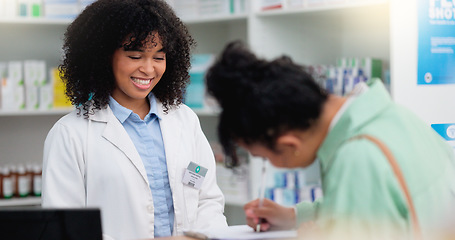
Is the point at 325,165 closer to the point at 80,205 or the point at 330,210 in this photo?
the point at 330,210

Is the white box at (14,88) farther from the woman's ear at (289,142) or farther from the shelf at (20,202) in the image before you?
the woman's ear at (289,142)

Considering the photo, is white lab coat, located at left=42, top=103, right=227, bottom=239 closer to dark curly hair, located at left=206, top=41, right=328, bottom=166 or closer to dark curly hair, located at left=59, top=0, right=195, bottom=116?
dark curly hair, located at left=59, top=0, right=195, bottom=116

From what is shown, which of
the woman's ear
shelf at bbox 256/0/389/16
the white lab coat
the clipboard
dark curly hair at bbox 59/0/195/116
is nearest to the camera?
the woman's ear

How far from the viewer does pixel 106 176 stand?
191 centimetres

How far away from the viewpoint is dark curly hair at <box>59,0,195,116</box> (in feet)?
6.53

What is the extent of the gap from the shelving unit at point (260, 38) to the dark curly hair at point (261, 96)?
1.79m

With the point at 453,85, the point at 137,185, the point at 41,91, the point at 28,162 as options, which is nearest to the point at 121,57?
the point at 137,185

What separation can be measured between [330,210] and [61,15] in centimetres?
298

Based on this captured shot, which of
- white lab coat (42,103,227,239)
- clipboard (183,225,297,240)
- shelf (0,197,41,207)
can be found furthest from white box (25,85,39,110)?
clipboard (183,225,297,240)

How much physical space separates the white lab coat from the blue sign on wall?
4.36ft

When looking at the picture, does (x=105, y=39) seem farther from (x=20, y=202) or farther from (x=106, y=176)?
(x=20, y=202)

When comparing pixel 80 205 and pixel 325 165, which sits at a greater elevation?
pixel 325 165

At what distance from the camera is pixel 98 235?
56.3 inches

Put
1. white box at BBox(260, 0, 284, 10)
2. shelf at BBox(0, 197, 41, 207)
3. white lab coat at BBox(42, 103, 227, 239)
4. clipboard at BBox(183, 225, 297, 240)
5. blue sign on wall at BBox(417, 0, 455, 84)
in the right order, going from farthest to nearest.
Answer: shelf at BBox(0, 197, 41, 207) → white box at BBox(260, 0, 284, 10) → blue sign on wall at BBox(417, 0, 455, 84) → white lab coat at BBox(42, 103, 227, 239) → clipboard at BBox(183, 225, 297, 240)
